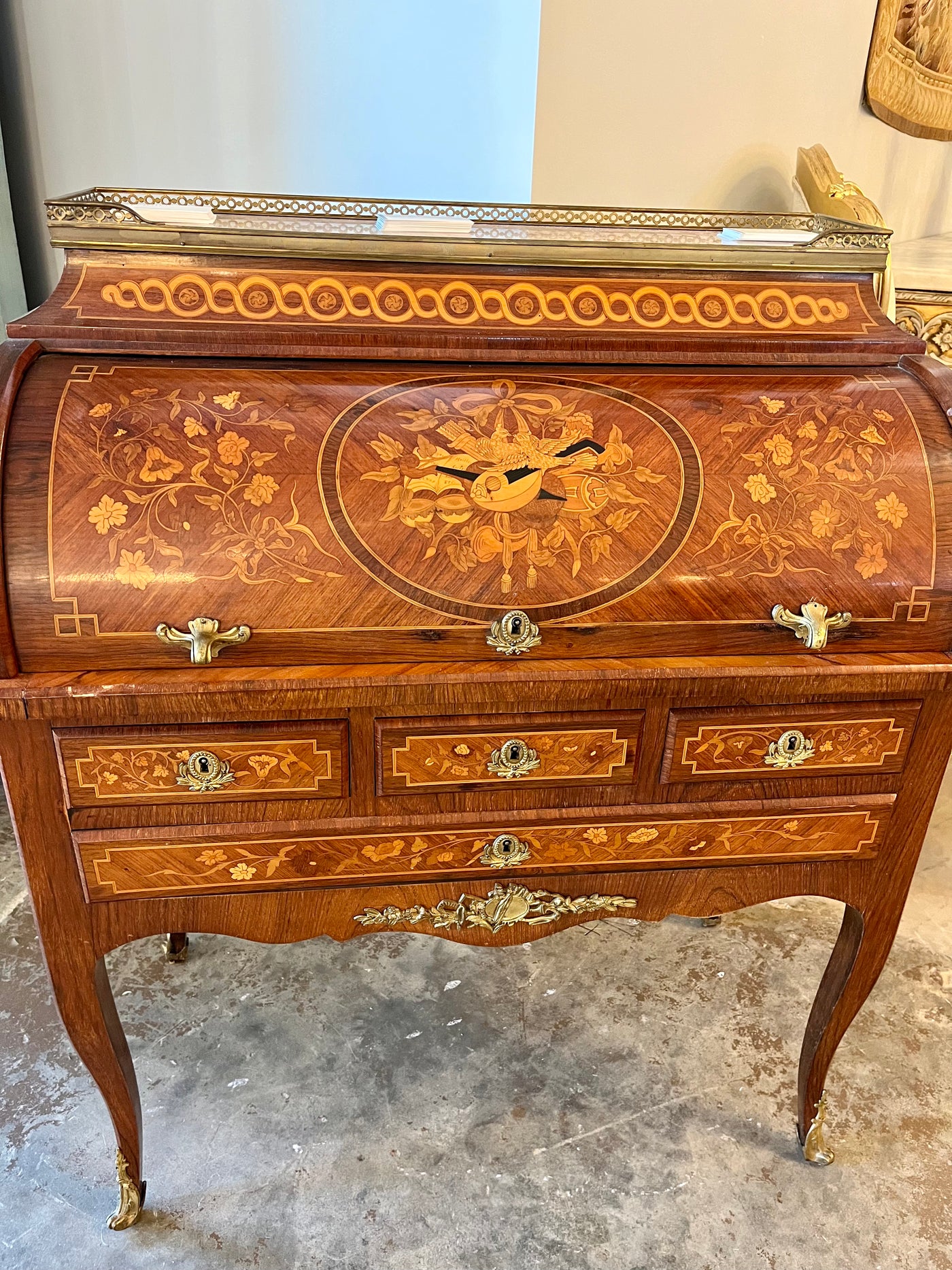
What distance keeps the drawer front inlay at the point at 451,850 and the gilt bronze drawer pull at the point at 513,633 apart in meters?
0.32

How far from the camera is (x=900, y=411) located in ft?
4.18

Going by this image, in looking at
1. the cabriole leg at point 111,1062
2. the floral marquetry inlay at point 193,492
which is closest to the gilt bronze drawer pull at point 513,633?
the floral marquetry inlay at point 193,492

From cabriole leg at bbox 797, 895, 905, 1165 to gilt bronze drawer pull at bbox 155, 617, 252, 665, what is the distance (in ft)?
3.82

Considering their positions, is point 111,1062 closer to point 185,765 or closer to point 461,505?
point 185,765

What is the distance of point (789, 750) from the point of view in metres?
1.26

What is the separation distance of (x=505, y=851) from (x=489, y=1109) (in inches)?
30.9

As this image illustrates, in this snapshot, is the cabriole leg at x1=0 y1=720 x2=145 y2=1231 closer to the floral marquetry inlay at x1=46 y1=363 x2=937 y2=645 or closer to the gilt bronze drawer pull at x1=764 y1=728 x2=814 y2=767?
the floral marquetry inlay at x1=46 y1=363 x2=937 y2=645

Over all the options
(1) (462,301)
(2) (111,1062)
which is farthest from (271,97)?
(2) (111,1062)

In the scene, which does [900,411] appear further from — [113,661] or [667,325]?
[113,661]

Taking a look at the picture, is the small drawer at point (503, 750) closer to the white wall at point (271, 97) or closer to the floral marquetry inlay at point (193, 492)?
the floral marquetry inlay at point (193, 492)

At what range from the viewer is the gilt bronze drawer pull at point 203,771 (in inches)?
44.6

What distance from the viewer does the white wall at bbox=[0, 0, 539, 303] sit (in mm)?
2059

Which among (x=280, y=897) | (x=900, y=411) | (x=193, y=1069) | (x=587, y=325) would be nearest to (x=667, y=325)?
(x=587, y=325)

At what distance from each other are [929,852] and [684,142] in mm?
2225
